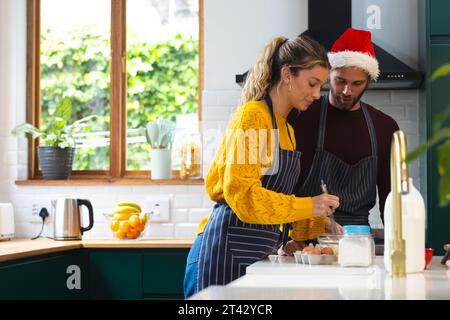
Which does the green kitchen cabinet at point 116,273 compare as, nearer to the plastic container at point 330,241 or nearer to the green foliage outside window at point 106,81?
the green foliage outside window at point 106,81

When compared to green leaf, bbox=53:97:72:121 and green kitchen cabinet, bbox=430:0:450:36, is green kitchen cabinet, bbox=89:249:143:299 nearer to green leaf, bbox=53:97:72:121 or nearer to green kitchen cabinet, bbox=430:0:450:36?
green leaf, bbox=53:97:72:121

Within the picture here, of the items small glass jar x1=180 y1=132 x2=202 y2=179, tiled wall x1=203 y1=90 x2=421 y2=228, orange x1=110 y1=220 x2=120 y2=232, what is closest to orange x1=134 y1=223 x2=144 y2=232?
orange x1=110 y1=220 x2=120 y2=232

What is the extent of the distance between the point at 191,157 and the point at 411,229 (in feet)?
8.97

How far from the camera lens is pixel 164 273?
13.9 feet

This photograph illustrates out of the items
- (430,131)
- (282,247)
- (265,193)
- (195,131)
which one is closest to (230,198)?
(265,193)

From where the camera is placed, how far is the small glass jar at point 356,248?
2.36 metres

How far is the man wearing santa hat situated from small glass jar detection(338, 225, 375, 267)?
0.97 m

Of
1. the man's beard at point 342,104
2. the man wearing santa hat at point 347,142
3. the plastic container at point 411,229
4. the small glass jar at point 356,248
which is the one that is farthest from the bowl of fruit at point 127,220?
the plastic container at point 411,229

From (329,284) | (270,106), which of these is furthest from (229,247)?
(329,284)

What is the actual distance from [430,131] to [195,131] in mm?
1384

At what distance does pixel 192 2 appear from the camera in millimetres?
5031

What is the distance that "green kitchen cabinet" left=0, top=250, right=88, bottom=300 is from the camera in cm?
355

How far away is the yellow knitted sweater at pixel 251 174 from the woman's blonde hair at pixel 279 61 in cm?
10
